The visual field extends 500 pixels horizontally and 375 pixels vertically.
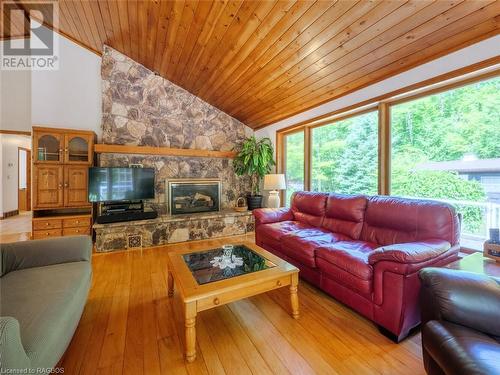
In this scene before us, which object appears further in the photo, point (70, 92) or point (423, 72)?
point (70, 92)

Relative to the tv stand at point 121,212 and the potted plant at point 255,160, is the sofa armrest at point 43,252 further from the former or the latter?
the potted plant at point 255,160

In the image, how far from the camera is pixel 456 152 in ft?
7.20

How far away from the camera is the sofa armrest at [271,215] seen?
10.3ft

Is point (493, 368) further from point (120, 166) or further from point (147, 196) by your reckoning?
point (120, 166)

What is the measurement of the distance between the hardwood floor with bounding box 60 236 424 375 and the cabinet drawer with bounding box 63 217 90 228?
1810mm

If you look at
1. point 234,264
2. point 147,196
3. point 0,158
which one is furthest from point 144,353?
point 0,158

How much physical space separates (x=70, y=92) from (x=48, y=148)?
3.62 feet

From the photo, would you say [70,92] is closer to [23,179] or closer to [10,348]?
[10,348]

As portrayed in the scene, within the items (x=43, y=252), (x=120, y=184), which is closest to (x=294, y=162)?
(x=120, y=184)

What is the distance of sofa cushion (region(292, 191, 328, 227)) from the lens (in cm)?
297

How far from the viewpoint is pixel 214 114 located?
4.80 metres

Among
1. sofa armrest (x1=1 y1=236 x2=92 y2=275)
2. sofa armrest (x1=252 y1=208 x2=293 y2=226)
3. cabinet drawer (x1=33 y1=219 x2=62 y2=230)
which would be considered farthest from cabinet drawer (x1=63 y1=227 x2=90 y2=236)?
sofa armrest (x1=252 y1=208 x2=293 y2=226)

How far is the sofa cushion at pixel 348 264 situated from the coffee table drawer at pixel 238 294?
17.0 inches

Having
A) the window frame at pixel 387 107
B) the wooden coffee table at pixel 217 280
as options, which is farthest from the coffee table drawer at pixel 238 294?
the window frame at pixel 387 107
